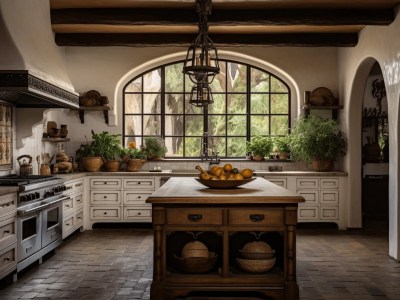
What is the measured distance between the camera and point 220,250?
183 inches

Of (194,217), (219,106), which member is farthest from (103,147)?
(194,217)

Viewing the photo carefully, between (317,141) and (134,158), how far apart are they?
301 centimetres

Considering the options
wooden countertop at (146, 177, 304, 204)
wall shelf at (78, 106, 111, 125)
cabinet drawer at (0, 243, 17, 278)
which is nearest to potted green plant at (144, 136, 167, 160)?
wall shelf at (78, 106, 111, 125)

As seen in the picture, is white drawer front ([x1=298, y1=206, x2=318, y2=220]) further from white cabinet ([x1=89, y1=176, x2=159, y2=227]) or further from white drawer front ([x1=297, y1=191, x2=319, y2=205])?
white cabinet ([x1=89, y1=176, x2=159, y2=227])

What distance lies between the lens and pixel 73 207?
7457 mm

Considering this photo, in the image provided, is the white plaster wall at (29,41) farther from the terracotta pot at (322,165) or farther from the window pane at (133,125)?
the terracotta pot at (322,165)

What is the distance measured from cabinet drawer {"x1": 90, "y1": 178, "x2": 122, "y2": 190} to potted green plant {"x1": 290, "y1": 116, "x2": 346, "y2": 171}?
290 cm

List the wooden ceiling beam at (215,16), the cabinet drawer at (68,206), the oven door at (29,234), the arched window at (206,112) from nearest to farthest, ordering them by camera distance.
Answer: the oven door at (29,234)
the wooden ceiling beam at (215,16)
the cabinet drawer at (68,206)
the arched window at (206,112)

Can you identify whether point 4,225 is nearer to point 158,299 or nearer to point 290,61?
point 158,299

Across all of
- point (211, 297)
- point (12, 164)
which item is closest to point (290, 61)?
point (12, 164)

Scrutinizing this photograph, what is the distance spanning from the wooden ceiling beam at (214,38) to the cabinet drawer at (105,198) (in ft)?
7.67

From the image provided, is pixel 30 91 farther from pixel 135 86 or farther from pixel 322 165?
pixel 322 165

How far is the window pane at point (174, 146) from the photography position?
919cm

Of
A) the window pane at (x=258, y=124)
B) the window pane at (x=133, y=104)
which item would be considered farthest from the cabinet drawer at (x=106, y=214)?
Answer: the window pane at (x=258, y=124)
